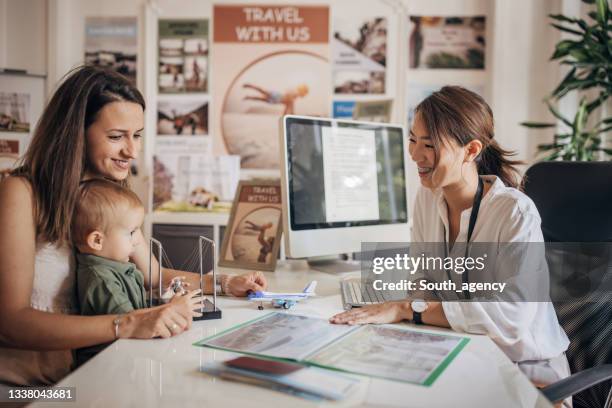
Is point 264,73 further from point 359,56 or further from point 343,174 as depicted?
point 343,174

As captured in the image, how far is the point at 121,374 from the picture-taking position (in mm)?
887

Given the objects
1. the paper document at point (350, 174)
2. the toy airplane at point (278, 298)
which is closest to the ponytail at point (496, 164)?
the paper document at point (350, 174)

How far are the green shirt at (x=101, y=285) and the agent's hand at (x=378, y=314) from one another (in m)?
0.47

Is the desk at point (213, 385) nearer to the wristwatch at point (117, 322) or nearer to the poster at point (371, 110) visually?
the wristwatch at point (117, 322)

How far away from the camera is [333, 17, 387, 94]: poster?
3.65 meters

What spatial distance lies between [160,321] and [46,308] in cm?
27

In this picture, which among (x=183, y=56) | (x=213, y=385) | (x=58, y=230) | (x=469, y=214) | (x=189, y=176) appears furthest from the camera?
(x=183, y=56)

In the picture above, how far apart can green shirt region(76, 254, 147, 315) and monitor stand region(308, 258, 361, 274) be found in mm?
880

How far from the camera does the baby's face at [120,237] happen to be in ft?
3.80

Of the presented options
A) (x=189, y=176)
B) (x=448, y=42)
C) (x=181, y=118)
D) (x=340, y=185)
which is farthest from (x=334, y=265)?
(x=448, y=42)

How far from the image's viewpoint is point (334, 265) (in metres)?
2.01

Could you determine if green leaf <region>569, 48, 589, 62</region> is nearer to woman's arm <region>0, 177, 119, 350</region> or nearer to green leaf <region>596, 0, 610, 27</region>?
green leaf <region>596, 0, 610, 27</region>

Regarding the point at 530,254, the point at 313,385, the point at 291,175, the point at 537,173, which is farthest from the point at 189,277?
the point at 537,173

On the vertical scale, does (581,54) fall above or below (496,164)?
above
